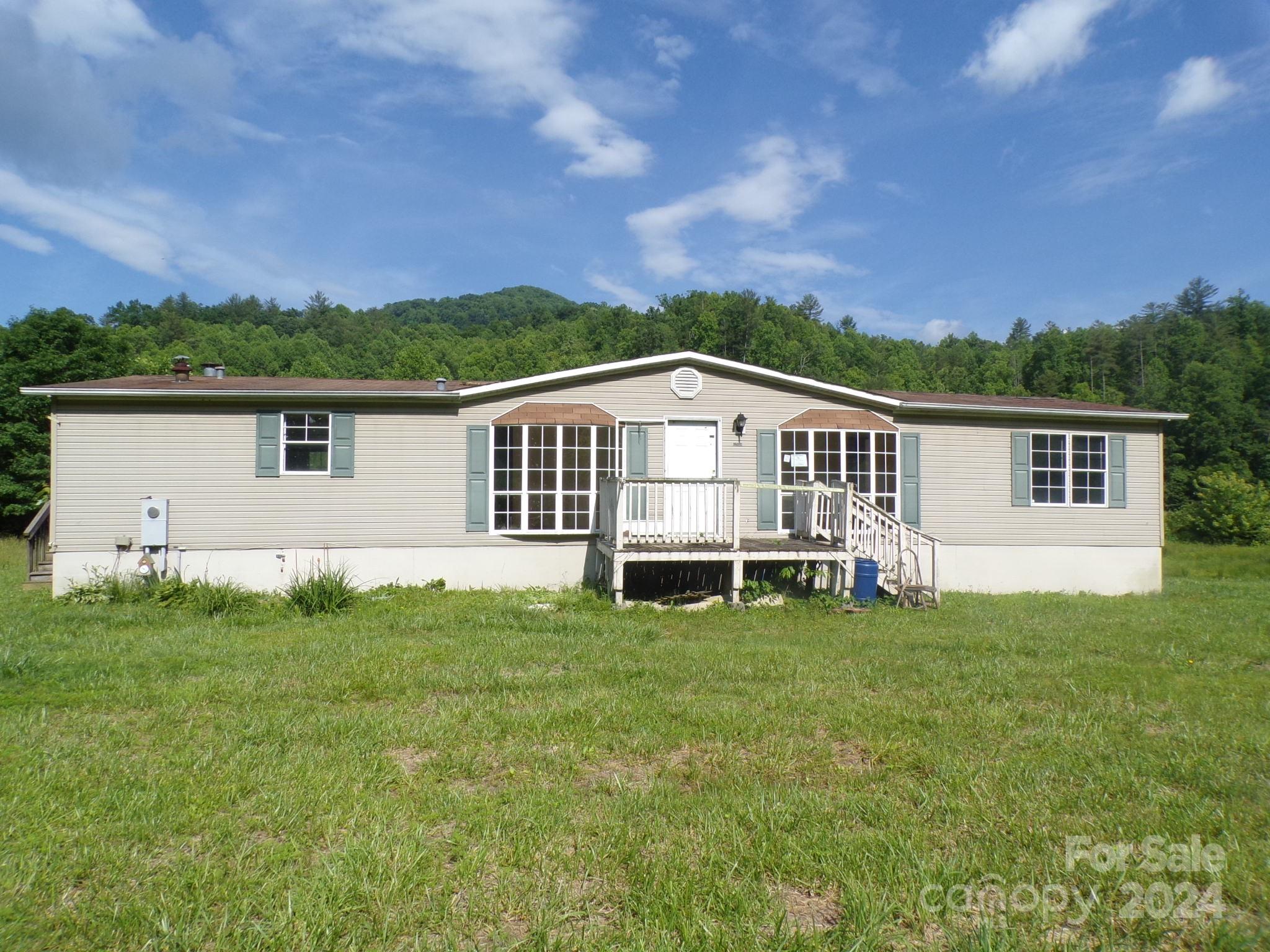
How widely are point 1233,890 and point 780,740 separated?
91.3 inches

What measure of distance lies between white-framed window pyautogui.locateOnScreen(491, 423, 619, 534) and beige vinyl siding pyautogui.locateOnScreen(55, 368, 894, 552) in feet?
0.98

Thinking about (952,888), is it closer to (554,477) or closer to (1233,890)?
(1233,890)

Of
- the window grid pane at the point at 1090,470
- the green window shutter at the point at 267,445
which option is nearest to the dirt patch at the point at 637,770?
→ the green window shutter at the point at 267,445

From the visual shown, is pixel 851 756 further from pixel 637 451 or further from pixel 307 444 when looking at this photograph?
pixel 307 444

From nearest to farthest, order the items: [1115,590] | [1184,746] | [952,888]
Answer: [952,888] < [1184,746] < [1115,590]

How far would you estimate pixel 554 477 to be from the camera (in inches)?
499

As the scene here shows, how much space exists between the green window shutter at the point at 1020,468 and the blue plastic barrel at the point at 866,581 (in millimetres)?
4795

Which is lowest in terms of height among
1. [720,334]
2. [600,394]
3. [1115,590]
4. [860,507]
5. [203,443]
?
[1115,590]

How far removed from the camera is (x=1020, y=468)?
45.8 feet

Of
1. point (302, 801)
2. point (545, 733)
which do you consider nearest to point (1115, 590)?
point (545, 733)

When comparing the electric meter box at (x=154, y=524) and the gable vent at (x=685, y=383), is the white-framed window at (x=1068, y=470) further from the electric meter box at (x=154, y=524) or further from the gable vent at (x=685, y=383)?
the electric meter box at (x=154, y=524)

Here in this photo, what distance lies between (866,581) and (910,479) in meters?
3.55

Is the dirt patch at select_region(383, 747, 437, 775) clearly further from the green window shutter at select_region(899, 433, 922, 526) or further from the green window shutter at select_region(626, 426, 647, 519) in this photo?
the green window shutter at select_region(899, 433, 922, 526)

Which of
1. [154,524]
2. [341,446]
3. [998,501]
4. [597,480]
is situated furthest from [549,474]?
[998,501]
